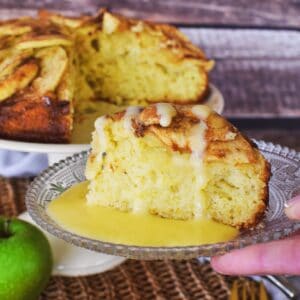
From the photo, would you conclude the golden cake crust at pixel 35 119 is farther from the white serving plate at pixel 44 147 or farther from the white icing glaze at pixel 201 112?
the white icing glaze at pixel 201 112

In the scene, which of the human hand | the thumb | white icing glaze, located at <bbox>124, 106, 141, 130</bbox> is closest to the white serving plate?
white icing glaze, located at <bbox>124, 106, 141, 130</bbox>

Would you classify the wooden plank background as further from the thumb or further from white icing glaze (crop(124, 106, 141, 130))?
the thumb

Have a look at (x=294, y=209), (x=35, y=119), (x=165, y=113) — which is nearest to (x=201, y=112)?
(x=165, y=113)

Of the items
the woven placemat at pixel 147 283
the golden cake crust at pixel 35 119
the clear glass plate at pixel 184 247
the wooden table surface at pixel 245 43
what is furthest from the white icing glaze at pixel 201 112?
the wooden table surface at pixel 245 43

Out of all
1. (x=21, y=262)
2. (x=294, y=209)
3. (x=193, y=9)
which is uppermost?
(x=294, y=209)

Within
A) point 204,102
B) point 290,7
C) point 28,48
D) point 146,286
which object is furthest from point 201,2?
point 146,286

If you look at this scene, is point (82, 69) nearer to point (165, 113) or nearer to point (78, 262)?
point (78, 262)

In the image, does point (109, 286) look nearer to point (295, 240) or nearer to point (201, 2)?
point (295, 240)
